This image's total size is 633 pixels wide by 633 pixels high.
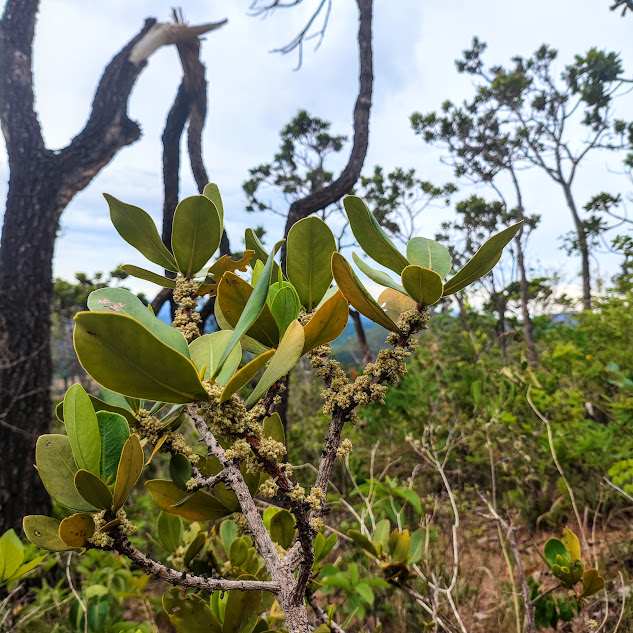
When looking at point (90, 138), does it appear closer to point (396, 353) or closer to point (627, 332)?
point (396, 353)

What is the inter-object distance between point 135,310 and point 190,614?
273 millimetres

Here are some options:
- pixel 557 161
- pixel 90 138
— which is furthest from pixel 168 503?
pixel 557 161

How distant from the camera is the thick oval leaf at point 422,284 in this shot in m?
0.31

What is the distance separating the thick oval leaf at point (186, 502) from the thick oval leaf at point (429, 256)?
11.1 inches

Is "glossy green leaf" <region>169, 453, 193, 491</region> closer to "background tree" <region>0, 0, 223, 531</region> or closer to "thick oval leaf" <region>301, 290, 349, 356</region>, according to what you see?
"thick oval leaf" <region>301, 290, 349, 356</region>

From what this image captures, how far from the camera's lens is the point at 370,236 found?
35 cm

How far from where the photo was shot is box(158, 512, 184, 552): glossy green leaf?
51cm

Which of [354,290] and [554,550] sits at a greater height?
[354,290]

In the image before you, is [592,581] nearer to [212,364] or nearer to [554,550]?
[554,550]

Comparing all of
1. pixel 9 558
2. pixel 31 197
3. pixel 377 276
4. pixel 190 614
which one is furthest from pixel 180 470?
pixel 31 197

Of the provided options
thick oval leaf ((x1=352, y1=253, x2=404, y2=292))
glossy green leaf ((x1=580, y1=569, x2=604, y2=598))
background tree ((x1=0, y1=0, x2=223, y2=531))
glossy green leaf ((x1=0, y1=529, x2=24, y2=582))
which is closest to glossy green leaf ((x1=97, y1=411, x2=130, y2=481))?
thick oval leaf ((x1=352, y1=253, x2=404, y2=292))

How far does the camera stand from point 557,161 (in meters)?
7.64

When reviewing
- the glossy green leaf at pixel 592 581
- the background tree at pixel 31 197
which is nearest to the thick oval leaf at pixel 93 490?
the glossy green leaf at pixel 592 581

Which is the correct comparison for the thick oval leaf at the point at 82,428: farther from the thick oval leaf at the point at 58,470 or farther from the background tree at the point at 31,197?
the background tree at the point at 31,197
